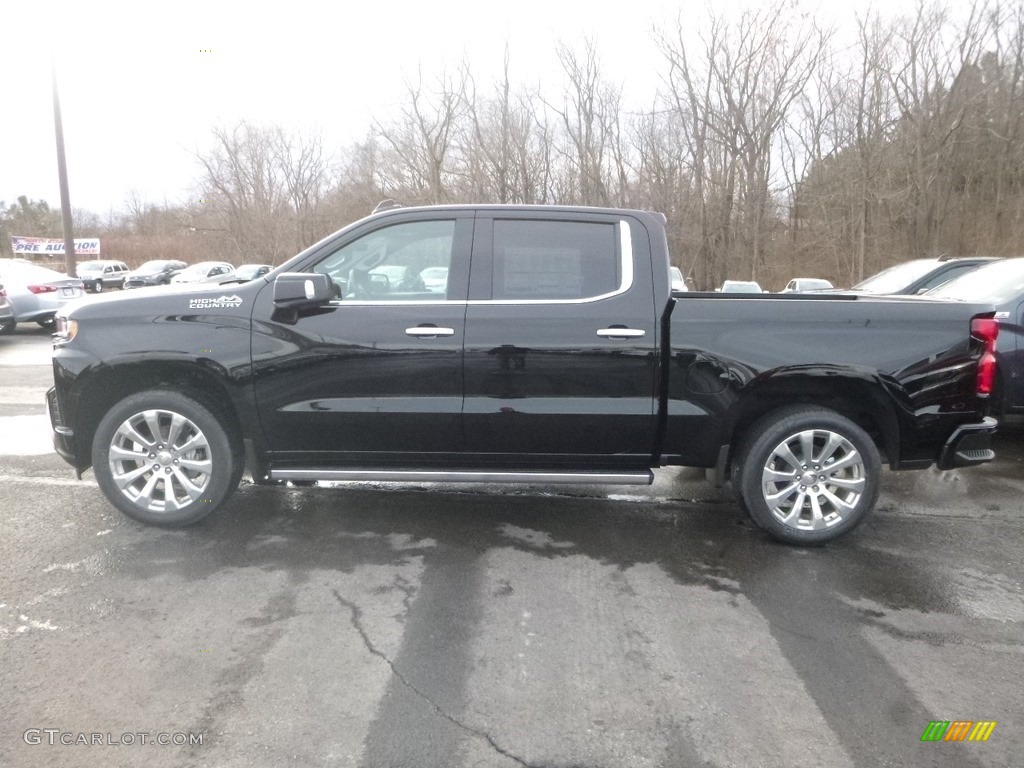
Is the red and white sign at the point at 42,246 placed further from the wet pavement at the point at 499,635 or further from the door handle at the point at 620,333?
the door handle at the point at 620,333

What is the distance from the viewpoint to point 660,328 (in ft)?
13.9

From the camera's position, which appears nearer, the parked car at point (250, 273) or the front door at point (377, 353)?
the front door at point (377, 353)

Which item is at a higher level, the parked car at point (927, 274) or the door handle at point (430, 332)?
the parked car at point (927, 274)

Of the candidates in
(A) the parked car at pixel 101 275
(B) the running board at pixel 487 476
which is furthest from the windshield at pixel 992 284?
(A) the parked car at pixel 101 275

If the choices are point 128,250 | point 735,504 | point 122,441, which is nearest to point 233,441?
point 122,441

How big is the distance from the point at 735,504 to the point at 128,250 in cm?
6566

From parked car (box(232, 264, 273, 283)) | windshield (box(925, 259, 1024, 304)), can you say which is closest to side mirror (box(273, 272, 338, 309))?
parked car (box(232, 264, 273, 283))

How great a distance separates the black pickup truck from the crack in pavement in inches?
37.0

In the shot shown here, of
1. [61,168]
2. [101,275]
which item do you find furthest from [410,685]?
[101,275]

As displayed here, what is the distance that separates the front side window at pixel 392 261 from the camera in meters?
4.39

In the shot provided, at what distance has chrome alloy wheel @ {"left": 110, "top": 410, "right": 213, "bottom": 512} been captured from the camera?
4395mm

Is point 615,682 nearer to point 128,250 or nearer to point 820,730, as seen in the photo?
point 820,730

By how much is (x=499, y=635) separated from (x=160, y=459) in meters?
2.43

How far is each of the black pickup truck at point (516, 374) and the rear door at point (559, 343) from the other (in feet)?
0.04
